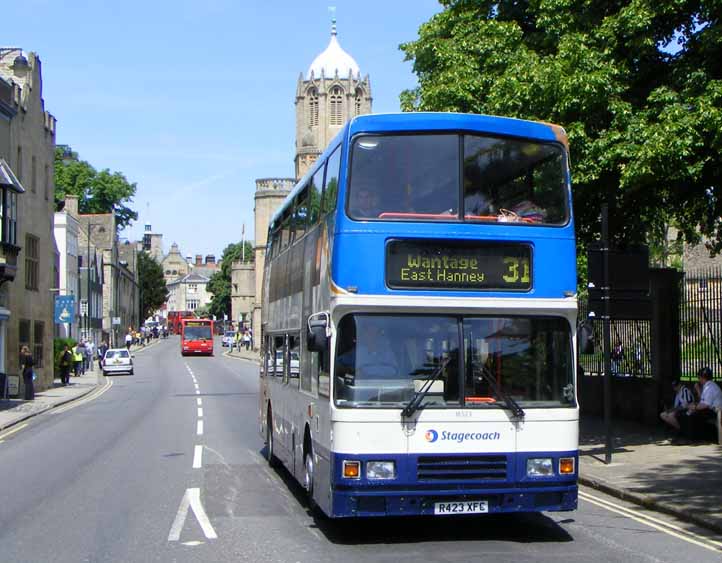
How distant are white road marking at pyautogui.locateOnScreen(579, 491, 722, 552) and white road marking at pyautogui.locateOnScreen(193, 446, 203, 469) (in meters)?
6.19

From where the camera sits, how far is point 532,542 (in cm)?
981

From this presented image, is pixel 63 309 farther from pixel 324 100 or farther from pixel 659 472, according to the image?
pixel 324 100

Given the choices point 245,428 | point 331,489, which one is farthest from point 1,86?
point 331,489

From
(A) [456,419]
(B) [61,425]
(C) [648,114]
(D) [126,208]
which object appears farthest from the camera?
(D) [126,208]

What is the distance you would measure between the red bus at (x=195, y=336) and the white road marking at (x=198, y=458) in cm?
6321

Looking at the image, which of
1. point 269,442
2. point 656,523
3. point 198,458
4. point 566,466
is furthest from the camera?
point 198,458

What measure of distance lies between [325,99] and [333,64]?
16.4 feet

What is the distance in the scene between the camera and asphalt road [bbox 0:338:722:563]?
9.32 m

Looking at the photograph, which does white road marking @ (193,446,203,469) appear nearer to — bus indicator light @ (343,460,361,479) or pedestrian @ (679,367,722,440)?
bus indicator light @ (343,460,361,479)

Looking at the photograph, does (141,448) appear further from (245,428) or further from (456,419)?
(456,419)

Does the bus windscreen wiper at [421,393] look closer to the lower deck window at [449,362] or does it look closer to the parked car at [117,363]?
the lower deck window at [449,362]

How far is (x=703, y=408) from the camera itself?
1758cm

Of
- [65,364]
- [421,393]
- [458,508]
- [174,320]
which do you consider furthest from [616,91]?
[174,320]

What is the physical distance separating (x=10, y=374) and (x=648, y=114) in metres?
26.1
